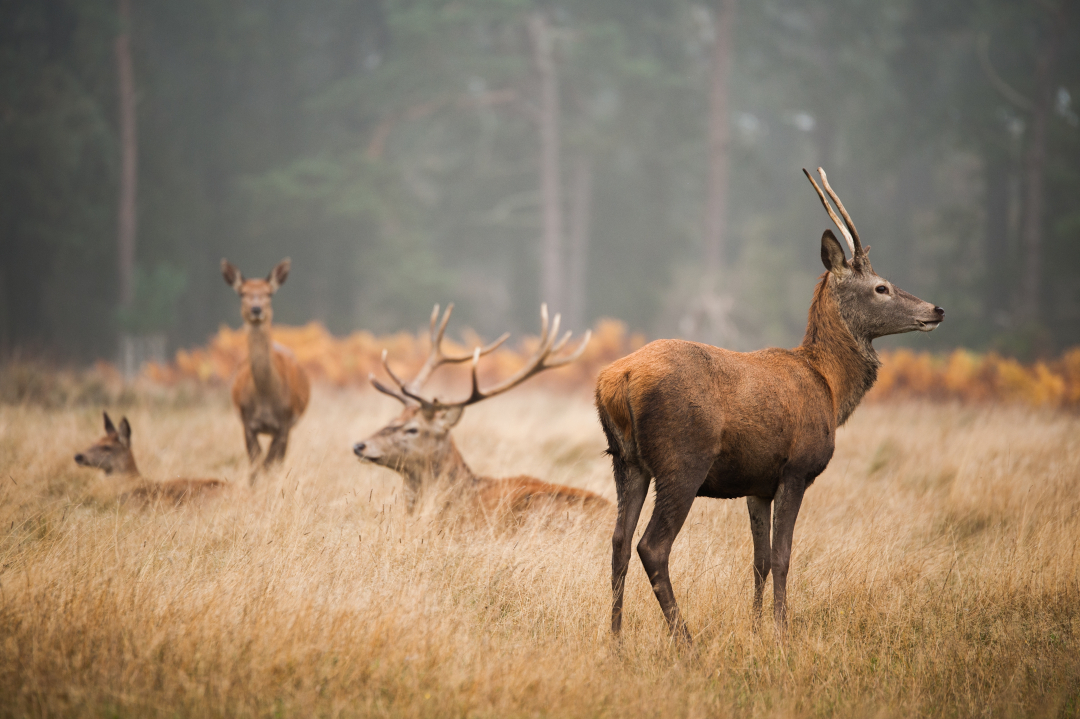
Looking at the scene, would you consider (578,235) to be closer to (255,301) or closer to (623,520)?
(255,301)

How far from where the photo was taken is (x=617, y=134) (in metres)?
25.6

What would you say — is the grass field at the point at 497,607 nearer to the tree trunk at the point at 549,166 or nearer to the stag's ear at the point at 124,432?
the stag's ear at the point at 124,432

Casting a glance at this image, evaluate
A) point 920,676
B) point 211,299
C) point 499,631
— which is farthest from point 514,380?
point 211,299

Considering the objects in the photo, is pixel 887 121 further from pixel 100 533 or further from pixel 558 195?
pixel 100 533

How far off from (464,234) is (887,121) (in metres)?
13.1

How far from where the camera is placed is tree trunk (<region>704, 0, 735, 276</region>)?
22.8 m

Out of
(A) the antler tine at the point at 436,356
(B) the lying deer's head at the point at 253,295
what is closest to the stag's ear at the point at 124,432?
(B) the lying deer's head at the point at 253,295

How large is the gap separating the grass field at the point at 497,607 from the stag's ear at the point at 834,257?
5.15 feet

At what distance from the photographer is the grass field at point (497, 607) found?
9.96 ft

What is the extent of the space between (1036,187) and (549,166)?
11.8 metres

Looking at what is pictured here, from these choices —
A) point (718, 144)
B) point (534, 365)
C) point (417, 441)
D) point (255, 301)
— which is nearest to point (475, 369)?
point (417, 441)

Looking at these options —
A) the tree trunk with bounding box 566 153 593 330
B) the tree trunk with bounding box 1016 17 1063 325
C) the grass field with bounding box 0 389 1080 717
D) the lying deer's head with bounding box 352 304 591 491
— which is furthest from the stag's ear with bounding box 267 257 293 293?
the tree trunk with bounding box 566 153 593 330

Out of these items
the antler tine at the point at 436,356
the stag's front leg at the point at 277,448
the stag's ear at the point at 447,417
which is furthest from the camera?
the stag's front leg at the point at 277,448

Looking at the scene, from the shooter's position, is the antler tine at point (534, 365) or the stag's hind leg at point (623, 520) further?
the antler tine at point (534, 365)
